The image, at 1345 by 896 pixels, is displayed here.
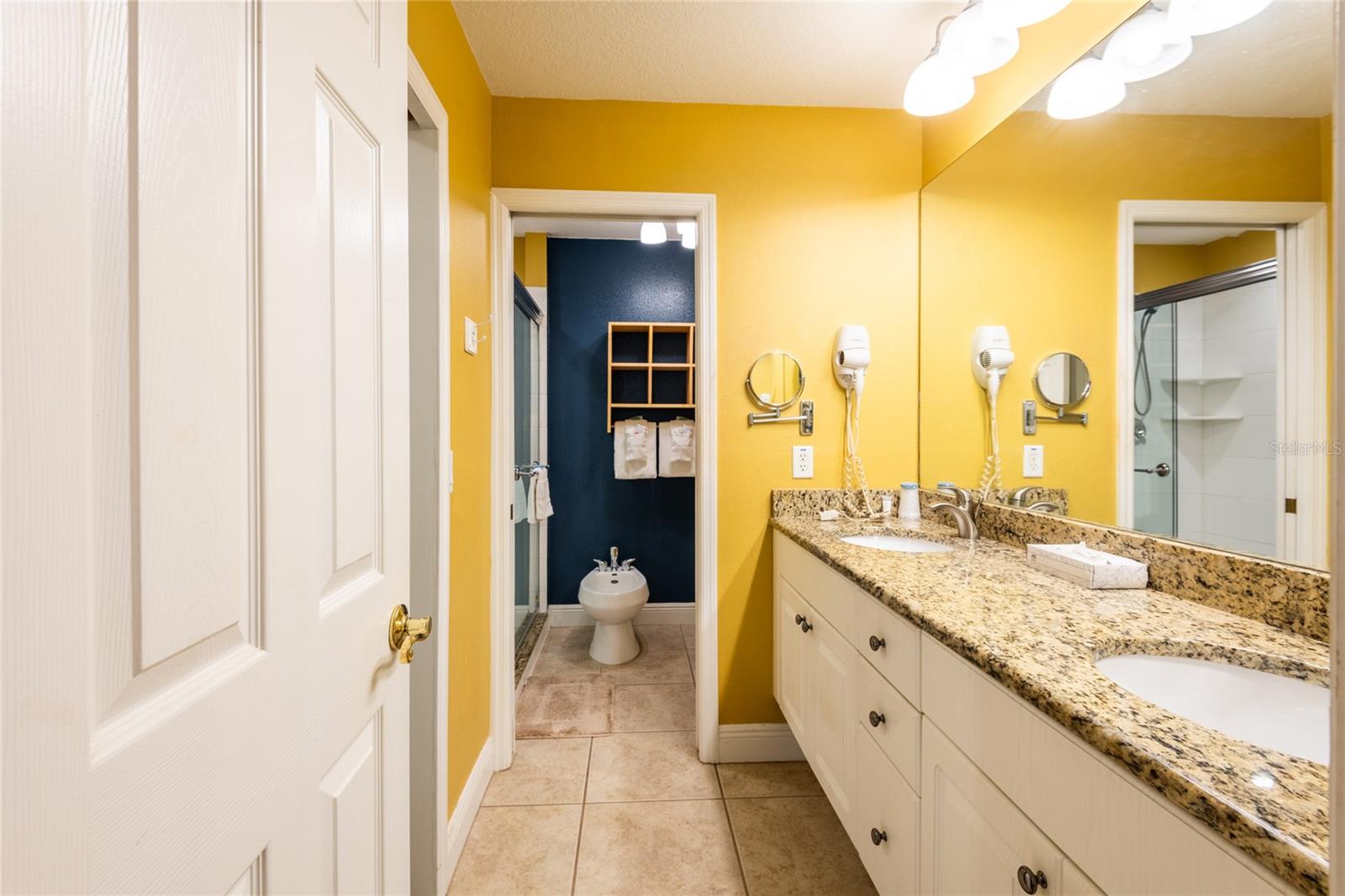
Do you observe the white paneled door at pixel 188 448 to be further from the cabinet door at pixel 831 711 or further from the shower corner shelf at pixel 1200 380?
the shower corner shelf at pixel 1200 380

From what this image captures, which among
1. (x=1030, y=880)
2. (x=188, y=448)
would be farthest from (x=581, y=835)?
(x=188, y=448)

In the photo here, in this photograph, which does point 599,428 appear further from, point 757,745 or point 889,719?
point 889,719

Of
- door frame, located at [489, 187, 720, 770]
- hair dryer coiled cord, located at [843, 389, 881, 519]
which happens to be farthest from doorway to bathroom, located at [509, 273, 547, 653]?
hair dryer coiled cord, located at [843, 389, 881, 519]

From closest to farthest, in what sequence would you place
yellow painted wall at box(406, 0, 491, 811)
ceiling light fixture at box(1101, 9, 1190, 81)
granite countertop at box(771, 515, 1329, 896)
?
1. granite countertop at box(771, 515, 1329, 896)
2. ceiling light fixture at box(1101, 9, 1190, 81)
3. yellow painted wall at box(406, 0, 491, 811)

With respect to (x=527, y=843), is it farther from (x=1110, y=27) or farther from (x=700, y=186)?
(x=1110, y=27)

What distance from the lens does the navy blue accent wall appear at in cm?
339

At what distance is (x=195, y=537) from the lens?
0.42 meters

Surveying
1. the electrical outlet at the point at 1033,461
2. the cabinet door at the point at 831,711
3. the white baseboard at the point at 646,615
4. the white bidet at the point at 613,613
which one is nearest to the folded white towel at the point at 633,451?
the white bidet at the point at 613,613

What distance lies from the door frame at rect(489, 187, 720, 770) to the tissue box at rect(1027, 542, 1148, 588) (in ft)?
3.51

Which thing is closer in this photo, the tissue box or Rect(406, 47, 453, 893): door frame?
the tissue box

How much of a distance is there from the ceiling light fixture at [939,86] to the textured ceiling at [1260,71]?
0.49 meters

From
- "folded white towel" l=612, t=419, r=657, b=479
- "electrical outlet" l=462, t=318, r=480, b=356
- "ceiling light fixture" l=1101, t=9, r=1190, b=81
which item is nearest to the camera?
"ceiling light fixture" l=1101, t=9, r=1190, b=81

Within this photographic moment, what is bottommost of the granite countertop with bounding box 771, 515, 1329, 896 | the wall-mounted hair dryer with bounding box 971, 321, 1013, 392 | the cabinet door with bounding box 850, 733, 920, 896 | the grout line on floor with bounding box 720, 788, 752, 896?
the grout line on floor with bounding box 720, 788, 752, 896

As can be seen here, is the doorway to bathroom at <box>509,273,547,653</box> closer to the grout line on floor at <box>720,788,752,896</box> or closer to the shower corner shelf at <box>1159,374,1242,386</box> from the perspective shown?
the grout line on floor at <box>720,788,752,896</box>
